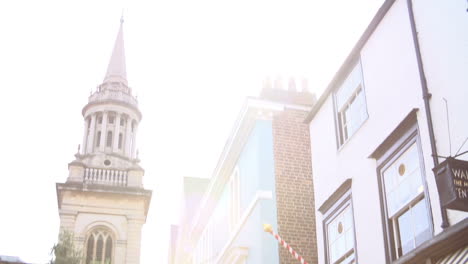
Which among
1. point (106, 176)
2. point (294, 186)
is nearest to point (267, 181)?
point (294, 186)

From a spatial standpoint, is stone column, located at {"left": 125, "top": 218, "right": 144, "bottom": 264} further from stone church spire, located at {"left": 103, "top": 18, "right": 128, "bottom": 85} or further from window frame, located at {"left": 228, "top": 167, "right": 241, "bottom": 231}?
window frame, located at {"left": 228, "top": 167, "right": 241, "bottom": 231}

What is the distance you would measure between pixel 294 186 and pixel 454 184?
9888mm

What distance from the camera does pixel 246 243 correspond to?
18.1 metres

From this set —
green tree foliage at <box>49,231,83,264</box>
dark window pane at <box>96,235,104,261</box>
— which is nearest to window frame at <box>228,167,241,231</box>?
green tree foliage at <box>49,231,83,264</box>

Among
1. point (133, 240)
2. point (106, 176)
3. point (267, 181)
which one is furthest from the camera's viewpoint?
point (106, 176)

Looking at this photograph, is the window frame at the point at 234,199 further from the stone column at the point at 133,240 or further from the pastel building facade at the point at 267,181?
the stone column at the point at 133,240

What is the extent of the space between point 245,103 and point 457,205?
36.9 feet

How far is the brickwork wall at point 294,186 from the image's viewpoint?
16.9 meters

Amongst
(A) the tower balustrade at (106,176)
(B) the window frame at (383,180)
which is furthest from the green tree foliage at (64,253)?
(A) the tower balustrade at (106,176)

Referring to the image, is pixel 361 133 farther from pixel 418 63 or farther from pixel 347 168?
pixel 418 63

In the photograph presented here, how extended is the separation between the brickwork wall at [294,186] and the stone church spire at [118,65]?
1612 inches

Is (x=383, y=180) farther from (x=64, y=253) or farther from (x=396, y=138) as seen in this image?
(x=64, y=253)

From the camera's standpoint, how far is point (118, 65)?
60125 millimetres

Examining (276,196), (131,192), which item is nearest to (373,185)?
(276,196)
